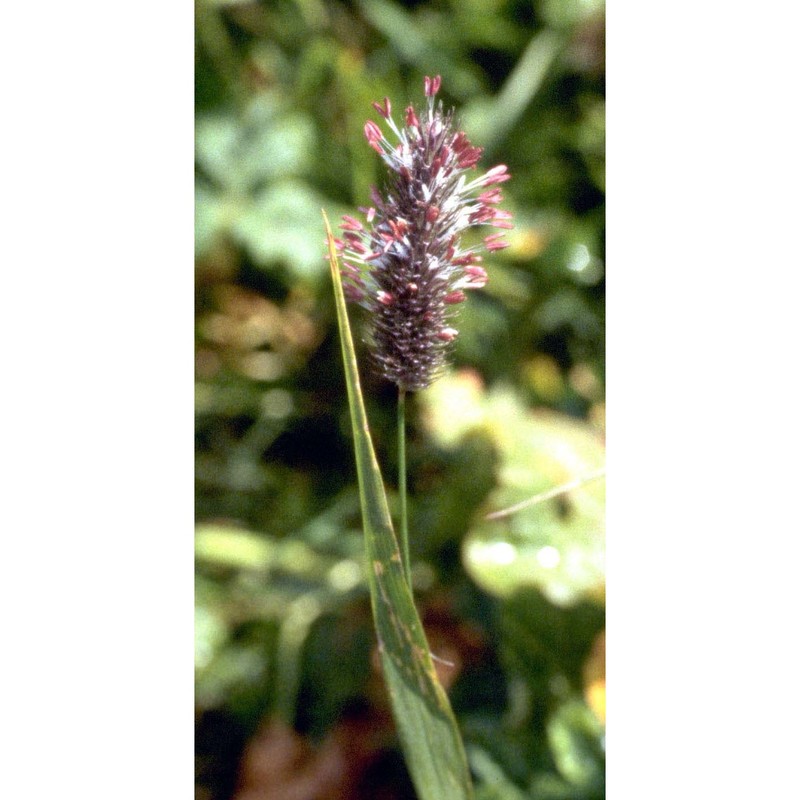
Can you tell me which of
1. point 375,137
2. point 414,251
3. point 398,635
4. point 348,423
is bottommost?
point 398,635

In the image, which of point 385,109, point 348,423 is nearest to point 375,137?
point 385,109

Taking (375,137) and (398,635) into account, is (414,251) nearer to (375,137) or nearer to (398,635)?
(375,137)

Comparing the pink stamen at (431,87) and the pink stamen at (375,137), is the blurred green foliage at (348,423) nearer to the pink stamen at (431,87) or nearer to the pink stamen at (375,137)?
the pink stamen at (431,87)

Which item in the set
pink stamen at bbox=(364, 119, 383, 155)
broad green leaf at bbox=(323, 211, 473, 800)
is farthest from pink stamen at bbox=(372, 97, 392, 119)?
broad green leaf at bbox=(323, 211, 473, 800)

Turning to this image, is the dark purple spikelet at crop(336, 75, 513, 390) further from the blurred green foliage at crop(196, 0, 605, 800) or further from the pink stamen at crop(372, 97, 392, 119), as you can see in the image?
the blurred green foliage at crop(196, 0, 605, 800)
